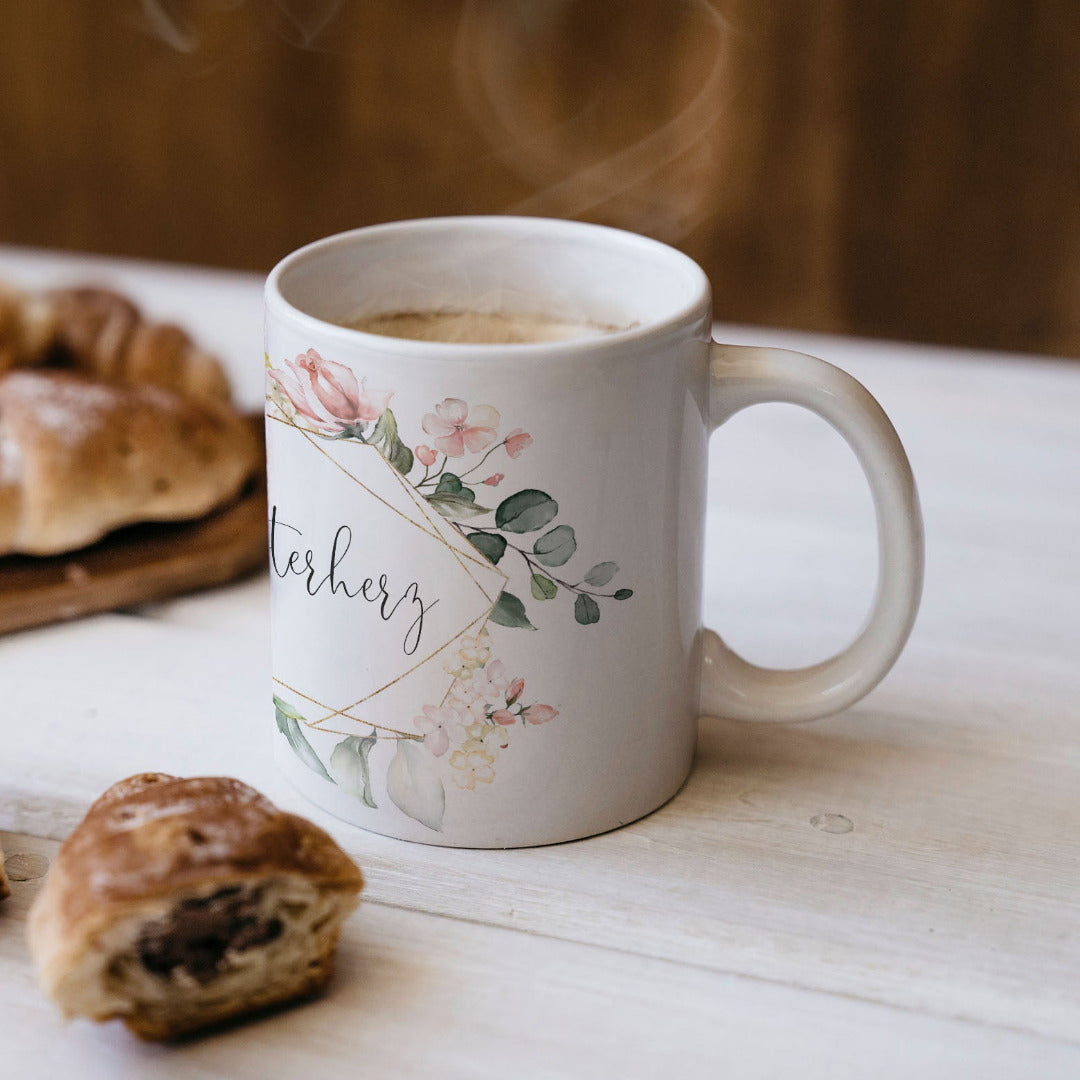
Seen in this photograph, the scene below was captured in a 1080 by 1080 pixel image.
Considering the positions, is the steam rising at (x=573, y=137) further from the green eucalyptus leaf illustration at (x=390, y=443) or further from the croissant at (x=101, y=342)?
the green eucalyptus leaf illustration at (x=390, y=443)

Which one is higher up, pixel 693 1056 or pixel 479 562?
pixel 479 562

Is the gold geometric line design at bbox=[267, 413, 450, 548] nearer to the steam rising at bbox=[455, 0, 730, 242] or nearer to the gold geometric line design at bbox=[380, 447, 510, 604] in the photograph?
the gold geometric line design at bbox=[380, 447, 510, 604]

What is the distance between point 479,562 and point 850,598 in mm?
321

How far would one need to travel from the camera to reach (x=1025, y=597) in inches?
29.0

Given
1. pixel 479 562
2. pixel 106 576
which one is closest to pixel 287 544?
pixel 479 562

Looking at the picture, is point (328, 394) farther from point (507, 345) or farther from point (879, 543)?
point (879, 543)

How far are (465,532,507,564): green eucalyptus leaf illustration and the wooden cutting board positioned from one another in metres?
0.30

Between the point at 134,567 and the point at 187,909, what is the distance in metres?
0.37

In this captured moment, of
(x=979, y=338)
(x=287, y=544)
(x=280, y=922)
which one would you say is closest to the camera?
(x=280, y=922)

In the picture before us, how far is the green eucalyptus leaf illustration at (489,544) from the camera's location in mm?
485

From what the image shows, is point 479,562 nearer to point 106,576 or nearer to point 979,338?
point 106,576

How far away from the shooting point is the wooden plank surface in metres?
0.42

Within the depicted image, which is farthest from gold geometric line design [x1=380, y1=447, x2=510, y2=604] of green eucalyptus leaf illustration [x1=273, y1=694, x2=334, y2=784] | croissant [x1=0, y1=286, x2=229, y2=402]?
croissant [x1=0, y1=286, x2=229, y2=402]

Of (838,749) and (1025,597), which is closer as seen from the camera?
(838,749)
